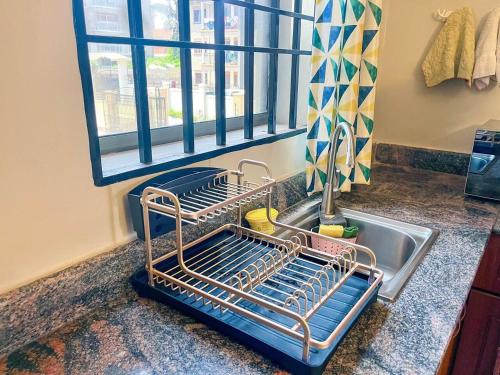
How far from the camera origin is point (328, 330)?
0.72 metres

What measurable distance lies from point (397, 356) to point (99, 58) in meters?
0.90

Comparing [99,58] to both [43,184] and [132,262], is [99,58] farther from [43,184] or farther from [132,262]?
[132,262]

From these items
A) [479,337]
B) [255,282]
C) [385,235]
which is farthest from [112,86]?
[479,337]

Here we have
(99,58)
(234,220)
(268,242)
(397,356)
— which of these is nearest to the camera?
(397,356)

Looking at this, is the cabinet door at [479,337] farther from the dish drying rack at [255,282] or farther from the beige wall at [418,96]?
the beige wall at [418,96]

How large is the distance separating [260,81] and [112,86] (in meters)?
0.65

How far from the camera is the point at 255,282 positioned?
2.66ft

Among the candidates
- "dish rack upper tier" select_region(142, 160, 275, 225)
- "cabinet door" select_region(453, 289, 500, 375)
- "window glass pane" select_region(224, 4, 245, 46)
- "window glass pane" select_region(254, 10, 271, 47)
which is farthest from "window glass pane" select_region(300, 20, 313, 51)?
"cabinet door" select_region(453, 289, 500, 375)

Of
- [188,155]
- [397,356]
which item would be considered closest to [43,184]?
[188,155]

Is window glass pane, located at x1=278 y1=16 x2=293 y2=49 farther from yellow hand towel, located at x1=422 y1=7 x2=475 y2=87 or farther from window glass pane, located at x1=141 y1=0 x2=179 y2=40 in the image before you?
yellow hand towel, located at x1=422 y1=7 x2=475 y2=87

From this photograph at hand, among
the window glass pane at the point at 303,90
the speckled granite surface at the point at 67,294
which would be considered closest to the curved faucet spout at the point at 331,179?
the window glass pane at the point at 303,90

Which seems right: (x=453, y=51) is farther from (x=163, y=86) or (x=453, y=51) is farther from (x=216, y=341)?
(x=216, y=341)

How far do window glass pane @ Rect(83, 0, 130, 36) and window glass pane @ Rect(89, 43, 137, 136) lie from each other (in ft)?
0.12

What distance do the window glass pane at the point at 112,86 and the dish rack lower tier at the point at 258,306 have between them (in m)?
0.38
